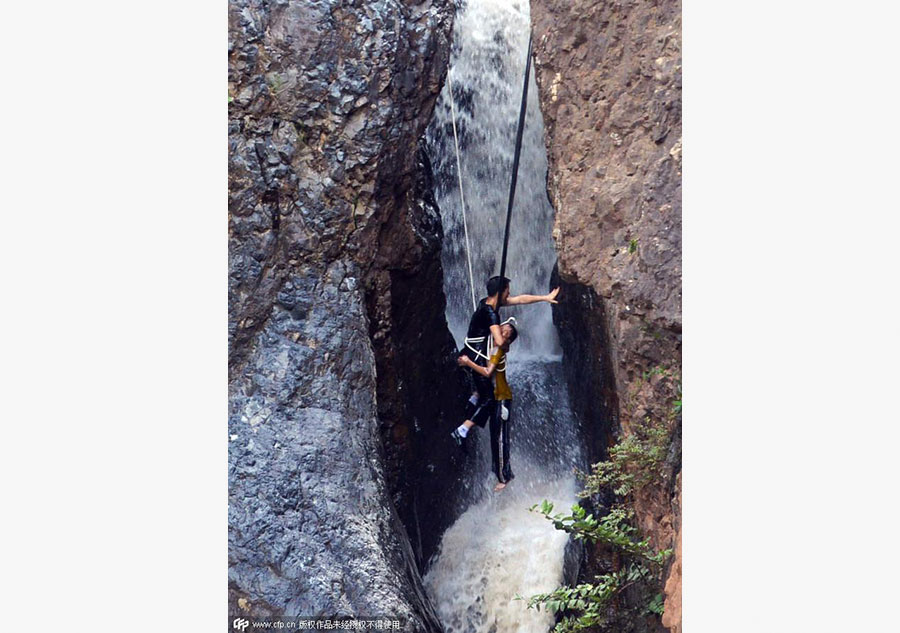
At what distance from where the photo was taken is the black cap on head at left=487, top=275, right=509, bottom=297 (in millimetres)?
4707

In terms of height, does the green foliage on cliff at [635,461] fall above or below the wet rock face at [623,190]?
below

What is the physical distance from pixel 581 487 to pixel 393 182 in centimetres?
188

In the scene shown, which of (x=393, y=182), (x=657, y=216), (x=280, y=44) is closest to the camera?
(x=657, y=216)

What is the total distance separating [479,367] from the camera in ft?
15.3

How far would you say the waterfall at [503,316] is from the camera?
4684 millimetres

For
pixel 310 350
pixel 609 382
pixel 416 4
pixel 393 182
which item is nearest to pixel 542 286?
pixel 609 382

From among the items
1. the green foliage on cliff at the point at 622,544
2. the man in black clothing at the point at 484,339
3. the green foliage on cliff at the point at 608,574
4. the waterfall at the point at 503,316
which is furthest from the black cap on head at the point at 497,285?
the green foliage on cliff at the point at 608,574

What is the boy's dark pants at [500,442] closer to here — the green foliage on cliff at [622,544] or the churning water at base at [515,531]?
the churning water at base at [515,531]

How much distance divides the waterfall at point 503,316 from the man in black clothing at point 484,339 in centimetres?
11

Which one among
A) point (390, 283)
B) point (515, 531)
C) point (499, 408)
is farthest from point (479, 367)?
point (515, 531)

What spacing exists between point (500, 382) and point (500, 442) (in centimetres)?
33

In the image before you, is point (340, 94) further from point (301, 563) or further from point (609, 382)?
point (301, 563)

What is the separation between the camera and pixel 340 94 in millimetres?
4660

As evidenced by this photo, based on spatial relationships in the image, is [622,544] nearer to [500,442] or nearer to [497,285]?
[500,442]
